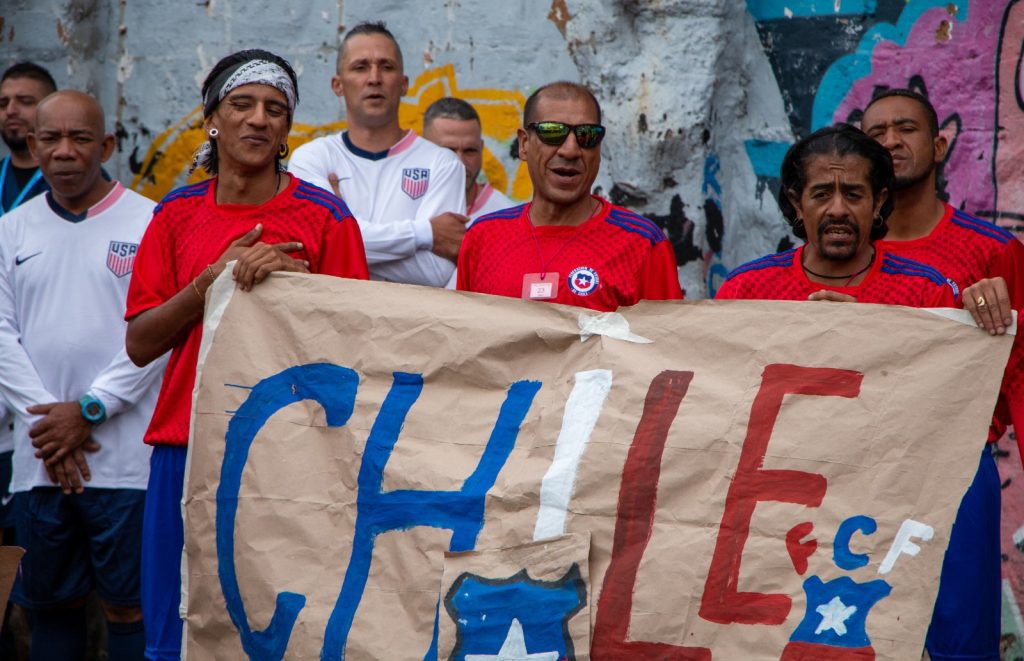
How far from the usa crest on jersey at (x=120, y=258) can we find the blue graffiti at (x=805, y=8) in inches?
108

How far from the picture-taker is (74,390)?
16.0 feet

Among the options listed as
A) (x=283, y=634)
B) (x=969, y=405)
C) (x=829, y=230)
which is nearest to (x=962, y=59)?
(x=829, y=230)

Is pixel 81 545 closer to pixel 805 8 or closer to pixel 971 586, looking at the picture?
pixel 971 586

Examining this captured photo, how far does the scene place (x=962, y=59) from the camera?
5406 mm

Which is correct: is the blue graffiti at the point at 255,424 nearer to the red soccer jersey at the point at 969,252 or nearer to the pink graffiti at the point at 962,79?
the red soccer jersey at the point at 969,252

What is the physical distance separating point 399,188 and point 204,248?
1219 millimetres

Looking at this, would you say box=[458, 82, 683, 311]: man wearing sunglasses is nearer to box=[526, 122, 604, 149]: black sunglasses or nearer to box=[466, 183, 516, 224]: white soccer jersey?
box=[526, 122, 604, 149]: black sunglasses

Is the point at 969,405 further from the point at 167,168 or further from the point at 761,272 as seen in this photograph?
the point at 167,168

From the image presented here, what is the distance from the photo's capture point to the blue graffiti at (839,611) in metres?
3.29

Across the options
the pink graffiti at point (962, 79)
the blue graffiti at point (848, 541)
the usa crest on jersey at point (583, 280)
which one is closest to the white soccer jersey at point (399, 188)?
the usa crest on jersey at point (583, 280)

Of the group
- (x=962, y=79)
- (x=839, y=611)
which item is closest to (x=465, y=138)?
(x=962, y=79)

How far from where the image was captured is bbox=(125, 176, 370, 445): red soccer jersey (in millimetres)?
3977

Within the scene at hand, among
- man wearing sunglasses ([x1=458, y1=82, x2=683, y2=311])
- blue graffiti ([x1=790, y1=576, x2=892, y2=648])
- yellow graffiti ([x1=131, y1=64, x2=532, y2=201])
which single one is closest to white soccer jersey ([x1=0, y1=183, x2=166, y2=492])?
man wearing sunglasses ([x1=458, y1=82, x2=683, y2=311])

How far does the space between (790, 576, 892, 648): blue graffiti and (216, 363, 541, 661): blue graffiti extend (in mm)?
850
